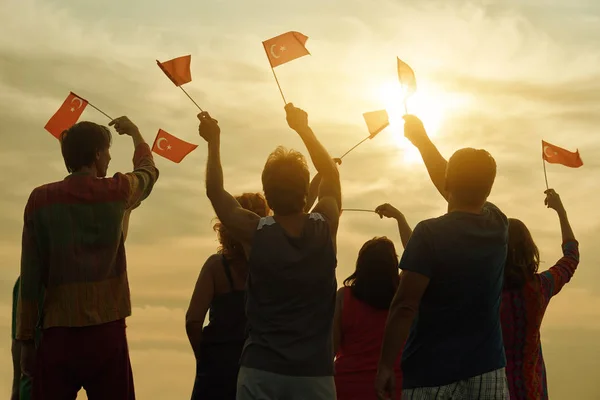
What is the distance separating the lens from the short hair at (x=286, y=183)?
4.89 m

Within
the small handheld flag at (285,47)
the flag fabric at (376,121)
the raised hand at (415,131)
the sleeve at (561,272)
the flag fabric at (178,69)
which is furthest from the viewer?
the flag fabric at (376,121)

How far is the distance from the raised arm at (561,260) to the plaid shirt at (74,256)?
289 centimetres

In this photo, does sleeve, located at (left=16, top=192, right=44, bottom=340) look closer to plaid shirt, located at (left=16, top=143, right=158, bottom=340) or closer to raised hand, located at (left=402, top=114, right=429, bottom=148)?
plaid shirt, located at (left=16, top=143, right=158, bottom=340)

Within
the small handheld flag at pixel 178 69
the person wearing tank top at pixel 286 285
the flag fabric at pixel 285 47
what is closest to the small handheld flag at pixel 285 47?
the flag fabric at pixel 285 47

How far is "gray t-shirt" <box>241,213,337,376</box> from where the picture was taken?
4.67 metres

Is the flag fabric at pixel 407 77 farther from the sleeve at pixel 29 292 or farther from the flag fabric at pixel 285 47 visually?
the sleeve at pixel 29 292

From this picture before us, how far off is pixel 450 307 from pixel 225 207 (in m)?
1.31

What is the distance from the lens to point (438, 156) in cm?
571

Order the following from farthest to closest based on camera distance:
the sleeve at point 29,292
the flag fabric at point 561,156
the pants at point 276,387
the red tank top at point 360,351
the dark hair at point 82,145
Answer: the flag fabric at point 561,156 < the red tank top at point 360,351 < the dark hair at point 82,145 < the sleeve at point 29,292 < the pants at point 276,387

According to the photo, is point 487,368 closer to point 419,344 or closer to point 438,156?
point 419,344

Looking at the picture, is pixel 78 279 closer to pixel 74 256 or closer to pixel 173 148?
pixel 74 256

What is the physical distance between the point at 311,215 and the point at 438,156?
116cm

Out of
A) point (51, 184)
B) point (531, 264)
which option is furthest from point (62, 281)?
point (531, 264)

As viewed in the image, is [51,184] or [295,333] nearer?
[295,333]
